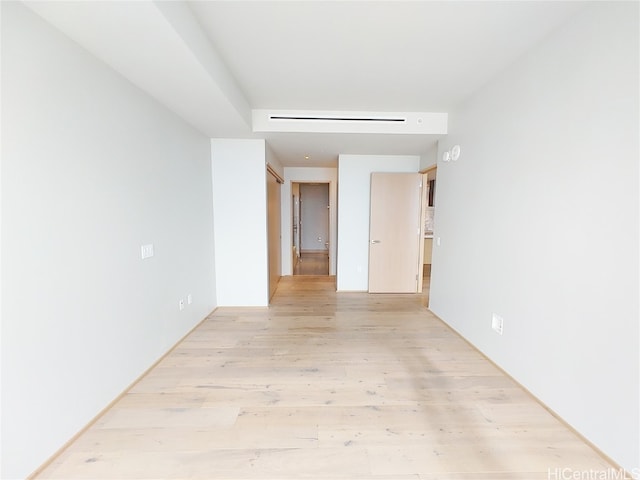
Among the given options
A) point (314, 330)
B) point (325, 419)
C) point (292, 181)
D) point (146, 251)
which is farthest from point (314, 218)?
point (325, 419)

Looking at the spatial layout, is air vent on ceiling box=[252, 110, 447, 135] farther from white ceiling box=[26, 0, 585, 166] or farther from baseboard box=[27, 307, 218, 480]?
baseboard box=[27, 307, 218, 480]

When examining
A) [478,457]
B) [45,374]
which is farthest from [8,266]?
[478,457]

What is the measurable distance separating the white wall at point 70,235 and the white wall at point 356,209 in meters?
2.53

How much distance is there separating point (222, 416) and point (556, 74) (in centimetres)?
300

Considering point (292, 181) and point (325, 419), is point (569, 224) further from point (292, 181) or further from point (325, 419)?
point (292, 181)

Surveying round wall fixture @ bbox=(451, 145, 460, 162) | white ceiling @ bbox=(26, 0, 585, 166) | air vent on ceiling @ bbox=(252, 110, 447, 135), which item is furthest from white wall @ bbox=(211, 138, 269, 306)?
round wall fixture @ bbox=(451, 145, 460, 162)

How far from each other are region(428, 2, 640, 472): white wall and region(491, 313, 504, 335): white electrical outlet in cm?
5

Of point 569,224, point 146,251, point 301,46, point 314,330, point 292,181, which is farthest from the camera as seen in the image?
point 292,181

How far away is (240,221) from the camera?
329 centimetres

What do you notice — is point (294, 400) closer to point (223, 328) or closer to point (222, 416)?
point (222, 416)

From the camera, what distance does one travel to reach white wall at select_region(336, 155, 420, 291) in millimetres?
3982

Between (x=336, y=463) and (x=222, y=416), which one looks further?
(x=222, y=416)

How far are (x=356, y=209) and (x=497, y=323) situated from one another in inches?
97.8

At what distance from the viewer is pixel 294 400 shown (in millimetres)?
1725
